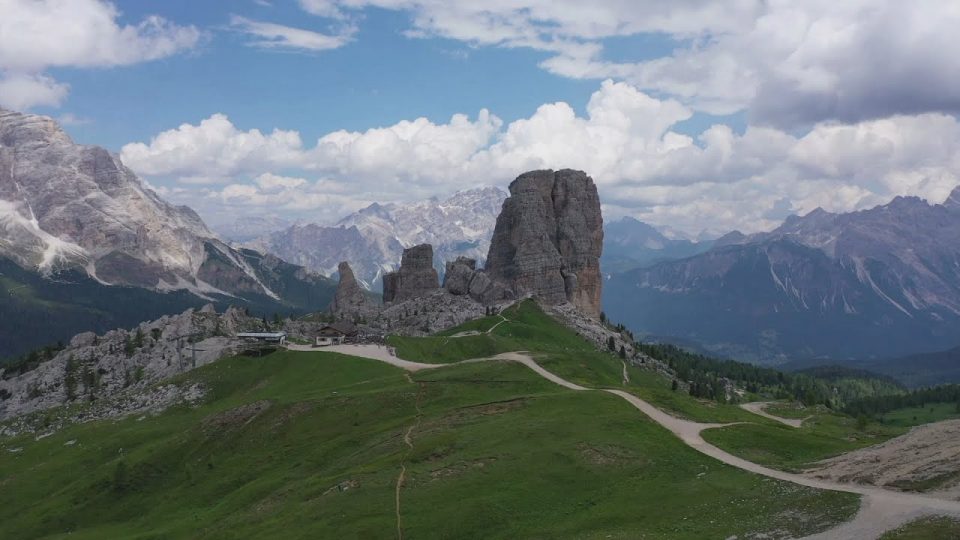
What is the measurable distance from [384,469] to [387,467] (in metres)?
0.61

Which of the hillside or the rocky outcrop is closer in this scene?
the hillside

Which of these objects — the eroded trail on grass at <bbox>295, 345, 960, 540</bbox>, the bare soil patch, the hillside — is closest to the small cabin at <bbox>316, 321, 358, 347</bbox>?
the hillside

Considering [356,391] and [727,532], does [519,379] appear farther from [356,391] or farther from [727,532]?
[727,532]

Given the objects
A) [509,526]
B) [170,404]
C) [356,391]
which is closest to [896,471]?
[509,526]

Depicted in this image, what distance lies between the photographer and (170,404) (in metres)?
130

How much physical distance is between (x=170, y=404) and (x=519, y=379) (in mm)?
64576

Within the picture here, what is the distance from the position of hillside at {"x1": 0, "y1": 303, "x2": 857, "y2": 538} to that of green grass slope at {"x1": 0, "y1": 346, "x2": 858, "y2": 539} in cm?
25

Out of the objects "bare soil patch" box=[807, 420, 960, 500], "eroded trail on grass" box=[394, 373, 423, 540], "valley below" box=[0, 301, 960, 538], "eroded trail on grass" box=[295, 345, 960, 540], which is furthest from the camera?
"eroded trail on grass" box=[394, 373, 423, 540]

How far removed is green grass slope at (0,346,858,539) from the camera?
60.2m

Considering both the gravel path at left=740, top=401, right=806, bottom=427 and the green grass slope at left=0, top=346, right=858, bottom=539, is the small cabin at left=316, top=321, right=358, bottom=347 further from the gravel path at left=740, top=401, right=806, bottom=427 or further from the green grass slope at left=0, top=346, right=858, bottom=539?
the gravel path at left=740, top=401, right=806, bottom=427

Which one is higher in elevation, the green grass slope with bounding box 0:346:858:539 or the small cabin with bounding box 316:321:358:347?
the small cabin with bounding box 316:321:358:347

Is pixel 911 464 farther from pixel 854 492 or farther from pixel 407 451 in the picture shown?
pixel 407 451

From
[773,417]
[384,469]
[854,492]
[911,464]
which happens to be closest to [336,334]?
[384,469]

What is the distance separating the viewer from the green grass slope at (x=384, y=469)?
6019 cm
